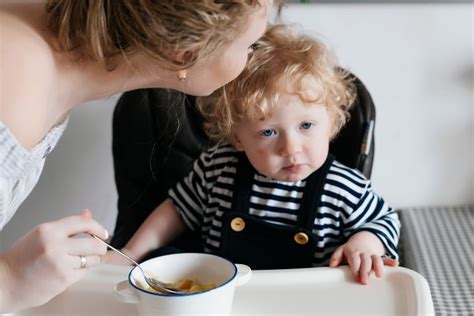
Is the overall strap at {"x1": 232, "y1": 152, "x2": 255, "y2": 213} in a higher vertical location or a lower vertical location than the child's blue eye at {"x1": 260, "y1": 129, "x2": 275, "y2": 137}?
lower

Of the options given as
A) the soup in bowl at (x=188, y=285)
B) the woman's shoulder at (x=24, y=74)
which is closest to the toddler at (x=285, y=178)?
the soup in bowl at (x=188, y=285)

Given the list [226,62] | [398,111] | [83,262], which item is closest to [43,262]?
[83,262]

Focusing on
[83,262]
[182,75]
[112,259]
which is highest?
[182,75]

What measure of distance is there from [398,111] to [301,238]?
0.85 meters

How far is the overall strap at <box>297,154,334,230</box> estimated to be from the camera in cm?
121

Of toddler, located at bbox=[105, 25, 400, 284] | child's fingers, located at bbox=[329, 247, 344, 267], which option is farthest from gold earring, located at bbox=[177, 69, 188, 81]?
child's fingers, located at bbox=[329, 247, 344, 267]

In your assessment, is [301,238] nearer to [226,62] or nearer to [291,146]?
[291,146]

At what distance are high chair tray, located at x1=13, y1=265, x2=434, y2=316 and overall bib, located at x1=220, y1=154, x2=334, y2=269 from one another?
15 cm

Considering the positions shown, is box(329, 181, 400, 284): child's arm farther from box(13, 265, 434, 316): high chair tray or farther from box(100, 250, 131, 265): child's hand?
box(100, 250, 131, 265): child's hand

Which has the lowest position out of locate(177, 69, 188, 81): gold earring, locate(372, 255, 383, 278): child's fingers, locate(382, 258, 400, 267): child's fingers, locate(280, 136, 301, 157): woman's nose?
locate(382, 258, 400, 267): child's fingers

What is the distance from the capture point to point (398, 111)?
1.89 meters

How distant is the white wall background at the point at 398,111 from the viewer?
5.95 feet

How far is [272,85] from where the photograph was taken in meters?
1.15

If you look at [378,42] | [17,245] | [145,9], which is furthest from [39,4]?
[378,42]
